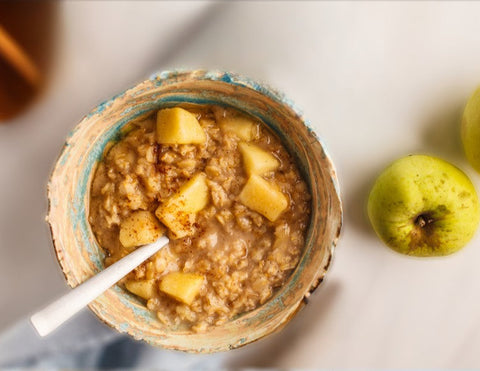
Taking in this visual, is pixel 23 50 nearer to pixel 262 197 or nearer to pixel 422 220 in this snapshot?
pixel 262 197

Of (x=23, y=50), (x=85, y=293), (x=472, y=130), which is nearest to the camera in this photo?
(x=85, y=293)

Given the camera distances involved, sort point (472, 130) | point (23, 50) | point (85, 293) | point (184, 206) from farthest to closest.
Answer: point (23, 50) < point (472, 130) < point (184, 206) < point (85, 293)

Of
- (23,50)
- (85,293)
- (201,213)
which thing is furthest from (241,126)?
(23,50)

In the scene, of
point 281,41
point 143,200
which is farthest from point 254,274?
point 281,41

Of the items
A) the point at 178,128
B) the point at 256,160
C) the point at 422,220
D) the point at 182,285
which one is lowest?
the point at 422,220

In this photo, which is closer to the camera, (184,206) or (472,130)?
(184,206)

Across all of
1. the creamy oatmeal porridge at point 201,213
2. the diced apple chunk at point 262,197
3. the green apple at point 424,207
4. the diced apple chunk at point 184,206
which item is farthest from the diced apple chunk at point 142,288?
the green apple at point 424,207

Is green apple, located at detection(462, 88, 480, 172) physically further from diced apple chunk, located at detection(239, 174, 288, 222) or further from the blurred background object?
the blurred background object

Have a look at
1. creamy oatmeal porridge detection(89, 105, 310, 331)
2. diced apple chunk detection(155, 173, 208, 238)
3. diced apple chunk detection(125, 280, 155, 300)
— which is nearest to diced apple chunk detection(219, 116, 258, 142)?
creamy oatmeal porridge detection(89, 105, 310, 331)
